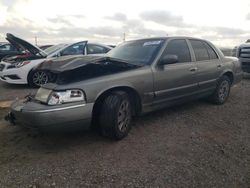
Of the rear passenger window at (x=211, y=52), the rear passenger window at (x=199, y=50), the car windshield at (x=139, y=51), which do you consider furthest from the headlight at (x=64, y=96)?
the rear passenger window at (x=211, y=52)

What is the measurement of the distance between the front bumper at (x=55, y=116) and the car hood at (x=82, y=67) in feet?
1.26

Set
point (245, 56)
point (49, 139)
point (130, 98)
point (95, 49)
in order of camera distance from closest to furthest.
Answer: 1. point (49, 139)
2. point (130, 98)
3. point (95, 49)
4. point (245, 56)

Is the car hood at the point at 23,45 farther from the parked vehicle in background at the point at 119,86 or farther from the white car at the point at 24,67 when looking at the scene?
the parked vehicle in background at the point at 119,86

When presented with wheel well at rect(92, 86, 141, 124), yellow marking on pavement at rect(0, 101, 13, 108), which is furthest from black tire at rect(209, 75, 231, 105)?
yellow marking on pavement at rect(0, 101, 13, 108)

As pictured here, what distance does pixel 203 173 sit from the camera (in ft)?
10.1

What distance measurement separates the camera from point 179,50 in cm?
500

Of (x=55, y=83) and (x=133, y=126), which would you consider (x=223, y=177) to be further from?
(x=55, y=83)

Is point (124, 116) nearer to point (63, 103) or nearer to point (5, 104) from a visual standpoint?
point (63, 103)

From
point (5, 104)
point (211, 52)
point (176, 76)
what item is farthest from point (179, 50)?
point (5, 104)

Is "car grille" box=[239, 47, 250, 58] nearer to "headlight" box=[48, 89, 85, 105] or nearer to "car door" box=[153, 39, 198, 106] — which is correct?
"car door" box=[153, 39, 198, 106]

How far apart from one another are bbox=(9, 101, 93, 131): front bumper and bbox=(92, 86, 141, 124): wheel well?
0.65 feet

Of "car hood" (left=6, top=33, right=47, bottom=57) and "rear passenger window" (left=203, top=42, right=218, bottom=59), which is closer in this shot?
"rear passenger window" (left=203, top=42, right=218, bottom=59)

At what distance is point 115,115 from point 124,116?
288 mm

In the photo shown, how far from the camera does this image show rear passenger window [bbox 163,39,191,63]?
4773mm
